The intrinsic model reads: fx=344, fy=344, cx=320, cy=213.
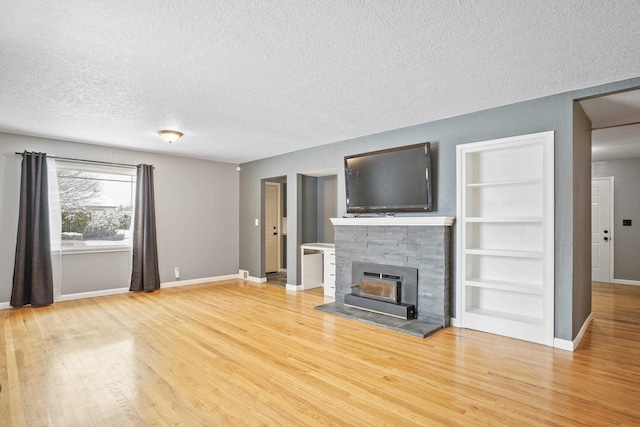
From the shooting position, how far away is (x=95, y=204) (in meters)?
5.75

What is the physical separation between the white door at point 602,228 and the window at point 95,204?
29.3ft

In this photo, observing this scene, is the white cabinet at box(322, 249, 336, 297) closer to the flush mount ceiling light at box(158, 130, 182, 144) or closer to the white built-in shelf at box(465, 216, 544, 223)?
the white built-in shelf at box(465, 216, 544, 223)

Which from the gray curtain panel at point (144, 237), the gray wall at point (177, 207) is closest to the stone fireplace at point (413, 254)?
the gray wall at point (177, 207)

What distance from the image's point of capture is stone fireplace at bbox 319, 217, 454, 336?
402 centimetres

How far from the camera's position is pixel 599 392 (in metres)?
2.48

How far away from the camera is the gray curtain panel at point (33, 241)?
488 centimetres

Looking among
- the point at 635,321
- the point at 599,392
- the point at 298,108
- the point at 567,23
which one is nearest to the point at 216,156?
the point at 298,108

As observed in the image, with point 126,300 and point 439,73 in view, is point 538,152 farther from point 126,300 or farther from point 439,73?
point 126,300

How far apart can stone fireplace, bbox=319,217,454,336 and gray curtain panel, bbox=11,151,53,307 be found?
4303 mm

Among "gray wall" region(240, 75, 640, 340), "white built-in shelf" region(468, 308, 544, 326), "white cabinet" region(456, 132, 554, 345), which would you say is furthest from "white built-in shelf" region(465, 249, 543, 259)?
"white built-in shelf" region(468, 308, 544, 326)

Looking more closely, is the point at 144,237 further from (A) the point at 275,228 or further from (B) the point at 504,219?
(B) the point at 504,219

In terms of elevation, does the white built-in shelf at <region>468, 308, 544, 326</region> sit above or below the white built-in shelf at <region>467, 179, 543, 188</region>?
below

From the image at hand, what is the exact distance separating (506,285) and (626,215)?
495 centimetres

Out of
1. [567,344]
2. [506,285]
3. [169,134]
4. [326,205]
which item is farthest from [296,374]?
[326,205]
